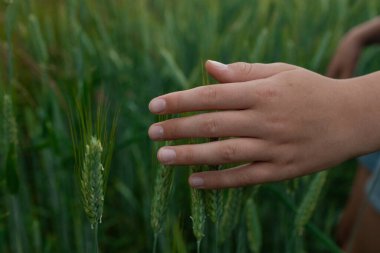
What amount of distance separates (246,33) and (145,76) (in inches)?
9.1

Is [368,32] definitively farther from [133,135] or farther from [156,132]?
[156,132]

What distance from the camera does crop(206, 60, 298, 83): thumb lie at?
0.57 m

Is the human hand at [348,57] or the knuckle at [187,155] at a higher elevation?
the knuckle at [187,155]

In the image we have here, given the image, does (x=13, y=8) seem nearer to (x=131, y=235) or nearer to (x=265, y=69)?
(x=265, y=69)

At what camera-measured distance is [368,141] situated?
1.91 ft

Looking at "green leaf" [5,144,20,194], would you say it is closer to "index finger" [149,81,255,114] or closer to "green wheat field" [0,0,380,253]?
"green wheat field" [0,0,380,253]

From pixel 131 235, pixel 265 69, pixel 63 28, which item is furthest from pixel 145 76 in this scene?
pixel 265 69

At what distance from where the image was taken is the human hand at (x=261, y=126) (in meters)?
0.54

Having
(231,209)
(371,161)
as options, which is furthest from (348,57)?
(231,209)

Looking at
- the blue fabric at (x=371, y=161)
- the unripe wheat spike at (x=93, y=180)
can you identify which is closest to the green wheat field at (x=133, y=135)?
the unripe wheat spike at (x=93, y=180)

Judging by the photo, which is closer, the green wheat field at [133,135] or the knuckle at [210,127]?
the knuckle at [210,127]

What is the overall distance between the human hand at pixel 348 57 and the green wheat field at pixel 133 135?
0.13 ft

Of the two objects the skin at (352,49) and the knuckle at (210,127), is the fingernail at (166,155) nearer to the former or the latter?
the knuckle at (210,127)

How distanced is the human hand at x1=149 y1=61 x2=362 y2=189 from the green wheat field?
3 cm
